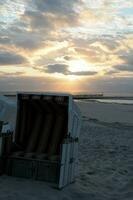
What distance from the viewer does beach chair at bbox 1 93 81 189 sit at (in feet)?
30.5

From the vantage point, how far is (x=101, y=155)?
14.0m

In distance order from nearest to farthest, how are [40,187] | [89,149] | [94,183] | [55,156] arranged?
[40,187]
[55,156]
[94,183]
[89,149]

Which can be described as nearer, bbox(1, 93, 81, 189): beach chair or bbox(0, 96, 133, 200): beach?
bbox(0, 96, 133, 200): beach

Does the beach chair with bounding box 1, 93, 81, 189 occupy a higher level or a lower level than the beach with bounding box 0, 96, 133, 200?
higher

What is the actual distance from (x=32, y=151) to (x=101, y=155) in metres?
3.95

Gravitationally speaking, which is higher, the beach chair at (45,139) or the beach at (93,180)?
the beach chair at (45,139)

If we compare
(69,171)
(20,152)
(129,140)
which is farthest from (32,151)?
(129,140)

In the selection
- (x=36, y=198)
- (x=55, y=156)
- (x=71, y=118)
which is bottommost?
(x=36, y=198)

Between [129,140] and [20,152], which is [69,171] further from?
[129,140]

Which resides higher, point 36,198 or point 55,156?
point 55,156

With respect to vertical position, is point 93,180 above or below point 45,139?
below

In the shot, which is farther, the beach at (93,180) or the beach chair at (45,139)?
the beach chair at (45,139)

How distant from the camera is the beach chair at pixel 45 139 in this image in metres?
9.30

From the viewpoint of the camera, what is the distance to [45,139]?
10750 mm
